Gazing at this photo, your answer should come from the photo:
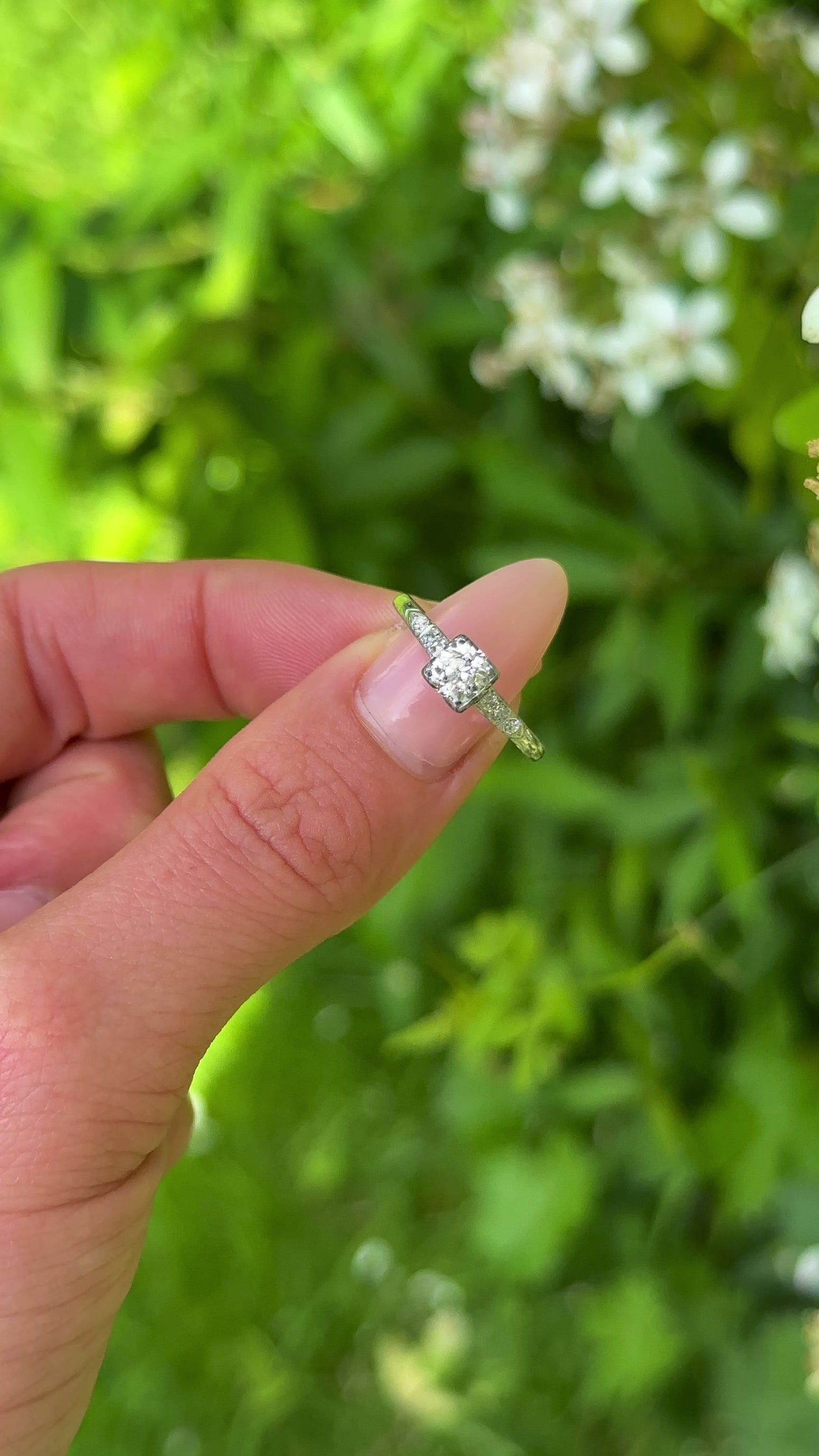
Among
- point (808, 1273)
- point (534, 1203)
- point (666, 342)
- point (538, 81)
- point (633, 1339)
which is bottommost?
point (633, 1339)

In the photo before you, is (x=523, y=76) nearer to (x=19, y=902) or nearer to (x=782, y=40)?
(x=782, y=40)

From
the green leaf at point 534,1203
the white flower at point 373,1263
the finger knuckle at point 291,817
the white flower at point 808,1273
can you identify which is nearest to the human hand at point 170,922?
the finger knuckle at point 291,817

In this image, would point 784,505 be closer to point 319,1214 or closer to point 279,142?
point 279,142

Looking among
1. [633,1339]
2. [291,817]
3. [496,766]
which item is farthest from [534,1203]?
[291,817]

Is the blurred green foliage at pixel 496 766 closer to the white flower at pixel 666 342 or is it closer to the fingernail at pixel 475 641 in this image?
the white flower at pixel 666 342

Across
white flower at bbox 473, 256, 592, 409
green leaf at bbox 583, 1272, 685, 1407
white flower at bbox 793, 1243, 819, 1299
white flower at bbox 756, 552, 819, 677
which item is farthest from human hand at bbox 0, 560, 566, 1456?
green leaf at bbox 583, 1272, 685, 1407

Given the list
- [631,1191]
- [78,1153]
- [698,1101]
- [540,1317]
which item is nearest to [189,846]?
[78,1153]
